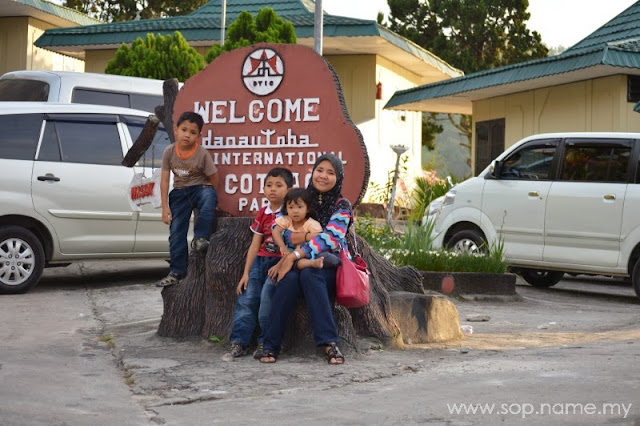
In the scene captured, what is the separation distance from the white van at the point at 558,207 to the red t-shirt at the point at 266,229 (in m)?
5.94

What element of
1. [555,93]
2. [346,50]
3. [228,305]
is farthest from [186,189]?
[346,50]

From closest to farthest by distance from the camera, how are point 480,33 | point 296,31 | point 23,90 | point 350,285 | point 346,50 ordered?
1. point 350,285
2. point 23,90
3. point 296,31
4. point 346,50
5. point 480,33

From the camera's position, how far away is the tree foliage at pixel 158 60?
2166 cm

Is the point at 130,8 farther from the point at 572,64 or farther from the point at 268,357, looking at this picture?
the point at 268,357

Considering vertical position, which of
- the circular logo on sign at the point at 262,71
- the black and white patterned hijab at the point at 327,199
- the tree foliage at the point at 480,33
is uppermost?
the tree foliage at the point at 480,33

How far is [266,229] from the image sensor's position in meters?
7.64

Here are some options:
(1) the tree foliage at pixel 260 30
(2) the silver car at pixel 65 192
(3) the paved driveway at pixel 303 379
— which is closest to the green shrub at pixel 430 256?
(3) the paved driveway at pixel 303 379

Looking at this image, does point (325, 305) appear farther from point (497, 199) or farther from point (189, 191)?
point (497, 199)

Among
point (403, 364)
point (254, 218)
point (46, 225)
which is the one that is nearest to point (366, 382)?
point (403, 364)

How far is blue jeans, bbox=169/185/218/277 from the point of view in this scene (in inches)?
325

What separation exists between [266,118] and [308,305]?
5.77 feet

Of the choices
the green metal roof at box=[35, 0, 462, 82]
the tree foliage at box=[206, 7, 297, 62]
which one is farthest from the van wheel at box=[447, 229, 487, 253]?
the green metal roof at box=[35, 0, 462, 82]

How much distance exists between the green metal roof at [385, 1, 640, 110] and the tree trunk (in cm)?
1023

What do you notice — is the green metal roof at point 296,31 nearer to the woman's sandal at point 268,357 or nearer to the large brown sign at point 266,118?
the large brown sign at point 266,118
